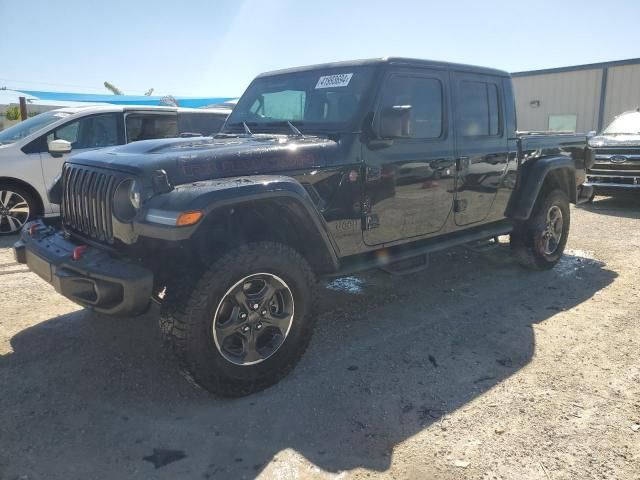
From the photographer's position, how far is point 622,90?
17.5 meters

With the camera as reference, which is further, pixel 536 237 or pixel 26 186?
pixel 26 186

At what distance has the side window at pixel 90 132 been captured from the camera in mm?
6941

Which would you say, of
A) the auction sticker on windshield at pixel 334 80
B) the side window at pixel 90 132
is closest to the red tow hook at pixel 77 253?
the auction sticker on windshield at pixel 334 80

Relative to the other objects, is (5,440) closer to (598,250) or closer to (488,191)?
(488,191)

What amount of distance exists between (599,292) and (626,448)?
260 cm

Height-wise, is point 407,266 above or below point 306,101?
below

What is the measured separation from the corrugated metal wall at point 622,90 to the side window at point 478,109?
15.5m

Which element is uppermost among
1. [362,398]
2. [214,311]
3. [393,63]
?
[393,63]

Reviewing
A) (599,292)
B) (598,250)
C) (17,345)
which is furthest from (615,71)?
(17,345)

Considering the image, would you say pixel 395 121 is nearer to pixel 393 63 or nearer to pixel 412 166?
pixel 412 166

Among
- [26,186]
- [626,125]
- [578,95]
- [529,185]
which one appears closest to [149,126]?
[26,186]

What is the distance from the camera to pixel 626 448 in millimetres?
2574

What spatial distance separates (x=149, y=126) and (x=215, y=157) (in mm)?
4906

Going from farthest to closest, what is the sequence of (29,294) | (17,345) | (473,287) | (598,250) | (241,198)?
(598,250)
(473,287)
(29,294)
(17,345)
(241,198)
